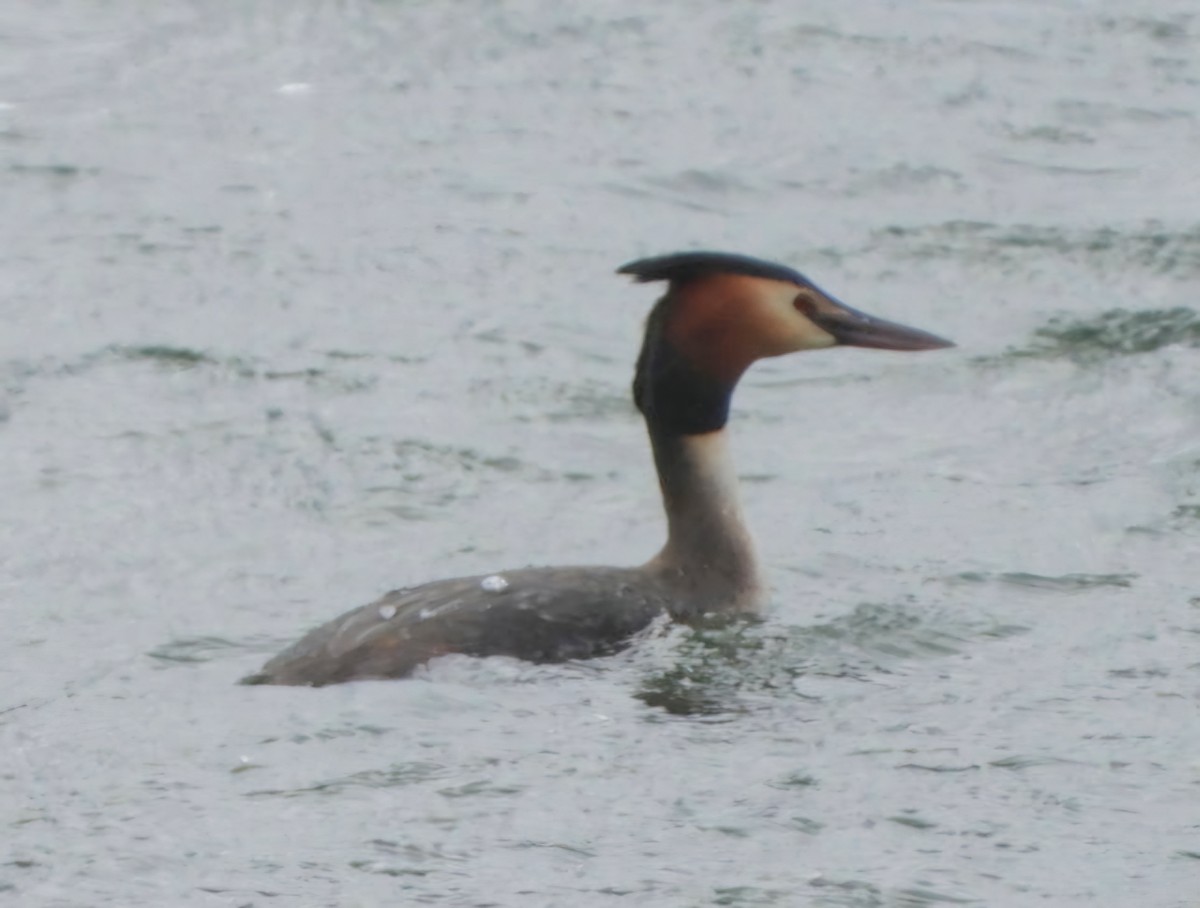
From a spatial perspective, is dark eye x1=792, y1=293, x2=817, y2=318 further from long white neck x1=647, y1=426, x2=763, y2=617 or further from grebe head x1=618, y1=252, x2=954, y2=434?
long white neck x1=647, y1=426, x2=763, y2=617

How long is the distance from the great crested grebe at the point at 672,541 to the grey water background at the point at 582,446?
115 mm

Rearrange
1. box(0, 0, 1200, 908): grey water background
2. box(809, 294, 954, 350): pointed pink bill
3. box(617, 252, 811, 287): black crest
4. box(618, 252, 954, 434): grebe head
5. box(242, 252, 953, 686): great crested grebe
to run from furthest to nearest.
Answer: box(809, 294, 954, 350): pointed pink bill → box(618, 252, 954, 434): grebe head → box(617, 252, 811, 287): black crest → box(242, 252, 953, 686): great crested grebe → box(0, 0, 1200, 908): grey water background

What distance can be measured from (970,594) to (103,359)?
4016 millimetres

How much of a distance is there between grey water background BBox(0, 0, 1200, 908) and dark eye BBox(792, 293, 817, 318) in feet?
3.00

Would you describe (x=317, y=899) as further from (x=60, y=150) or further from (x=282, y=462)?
(x=60, y=150)

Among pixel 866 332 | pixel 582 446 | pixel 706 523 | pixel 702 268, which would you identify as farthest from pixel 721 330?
pixel 582 446

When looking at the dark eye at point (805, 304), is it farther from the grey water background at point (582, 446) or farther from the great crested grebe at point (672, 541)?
the grey water background at point (582, 446)

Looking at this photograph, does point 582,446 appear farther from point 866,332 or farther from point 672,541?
point 866,332

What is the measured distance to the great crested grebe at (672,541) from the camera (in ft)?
23.5

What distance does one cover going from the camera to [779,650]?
25.2ft

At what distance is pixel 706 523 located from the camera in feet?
26.0

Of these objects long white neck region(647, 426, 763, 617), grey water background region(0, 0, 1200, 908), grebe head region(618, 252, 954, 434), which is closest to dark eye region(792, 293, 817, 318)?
grebe head region(618, 252, 954, 434)

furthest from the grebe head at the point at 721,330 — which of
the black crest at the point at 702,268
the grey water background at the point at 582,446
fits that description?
the grey water background at the point at 582,446

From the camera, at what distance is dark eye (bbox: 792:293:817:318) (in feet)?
25.7
